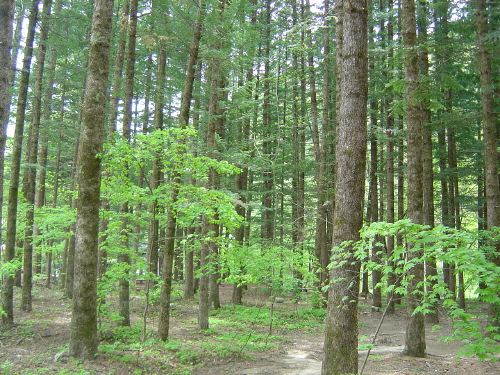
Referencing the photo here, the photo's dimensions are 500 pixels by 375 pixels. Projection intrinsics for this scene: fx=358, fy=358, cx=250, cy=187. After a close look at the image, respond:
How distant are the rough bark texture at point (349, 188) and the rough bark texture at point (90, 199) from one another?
470 cm

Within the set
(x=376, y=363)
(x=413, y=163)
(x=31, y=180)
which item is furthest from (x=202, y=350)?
(x=31, y=180)

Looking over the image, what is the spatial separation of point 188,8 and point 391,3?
39.9 ft

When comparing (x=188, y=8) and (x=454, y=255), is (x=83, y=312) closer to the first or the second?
(x=454, y=255)

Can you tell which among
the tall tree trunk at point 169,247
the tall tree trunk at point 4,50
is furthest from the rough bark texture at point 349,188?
the tall tree trunk at point 4,50

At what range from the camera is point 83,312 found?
23.4ft

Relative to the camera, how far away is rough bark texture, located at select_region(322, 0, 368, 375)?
17.8 feet

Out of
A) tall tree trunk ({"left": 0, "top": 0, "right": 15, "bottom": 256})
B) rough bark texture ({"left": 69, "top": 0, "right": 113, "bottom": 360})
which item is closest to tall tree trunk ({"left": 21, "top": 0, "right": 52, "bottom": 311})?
rough bark texture ({"left": 69, "top": 0, "right": 113, "bottom": 360})

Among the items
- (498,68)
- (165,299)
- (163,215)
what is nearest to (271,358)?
(165,299)

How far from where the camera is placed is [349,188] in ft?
18.8

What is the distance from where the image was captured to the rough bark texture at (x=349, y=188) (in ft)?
17.8

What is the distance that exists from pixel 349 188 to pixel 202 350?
21.6ft

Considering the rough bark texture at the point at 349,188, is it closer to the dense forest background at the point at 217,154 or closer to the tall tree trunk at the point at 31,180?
the dense forest background at the point at 217,154

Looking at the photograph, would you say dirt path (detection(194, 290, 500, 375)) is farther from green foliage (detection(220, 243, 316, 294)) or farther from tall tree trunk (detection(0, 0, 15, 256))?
tall tree trunk (detection(0, 0, 15, 256))

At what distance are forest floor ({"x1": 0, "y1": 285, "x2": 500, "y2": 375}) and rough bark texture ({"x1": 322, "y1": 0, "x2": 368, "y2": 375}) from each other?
548mm
